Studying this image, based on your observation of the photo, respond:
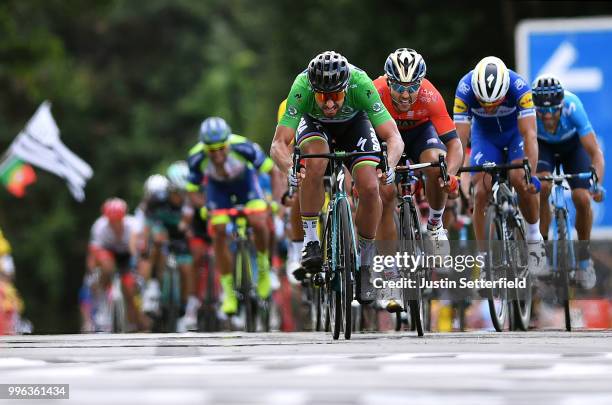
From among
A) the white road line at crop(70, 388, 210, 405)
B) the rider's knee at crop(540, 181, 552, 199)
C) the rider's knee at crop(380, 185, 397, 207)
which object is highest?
the rider's knee at crop(540, 181, 552, 199)

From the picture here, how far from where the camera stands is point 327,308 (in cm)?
1441

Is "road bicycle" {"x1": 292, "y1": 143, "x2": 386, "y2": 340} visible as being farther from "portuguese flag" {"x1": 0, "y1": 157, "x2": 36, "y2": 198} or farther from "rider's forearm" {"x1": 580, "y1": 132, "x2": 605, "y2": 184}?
"portuguese flag" {"x1": 0, "y1": 157, "x2": 36, "y2": 198}

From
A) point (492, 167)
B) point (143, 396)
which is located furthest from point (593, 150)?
point (143, 396)

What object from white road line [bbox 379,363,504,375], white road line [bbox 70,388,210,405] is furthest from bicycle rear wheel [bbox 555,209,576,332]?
white road line [bbox 70,388,210,405]

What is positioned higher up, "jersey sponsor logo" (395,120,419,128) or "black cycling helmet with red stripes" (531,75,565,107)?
"black cycling helmet with red stripes" (531,75,565,107)

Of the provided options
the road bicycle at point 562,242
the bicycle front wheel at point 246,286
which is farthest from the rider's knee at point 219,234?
the road bicycle at point 562,242

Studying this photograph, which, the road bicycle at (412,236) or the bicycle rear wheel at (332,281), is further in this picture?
the road bicycle at (412,236)

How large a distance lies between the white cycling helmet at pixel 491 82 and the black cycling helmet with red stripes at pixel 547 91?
3.75 feet

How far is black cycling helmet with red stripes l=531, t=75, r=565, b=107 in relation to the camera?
52.4ft

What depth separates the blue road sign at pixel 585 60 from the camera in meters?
22.6

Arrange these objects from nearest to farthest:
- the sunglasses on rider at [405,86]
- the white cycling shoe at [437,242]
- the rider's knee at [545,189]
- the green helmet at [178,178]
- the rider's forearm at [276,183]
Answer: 1. the white cycling shoe at [437,242]
2. the sunglasses on rider at [405,86]
3. the rider's knee at [545,189]
4. the rider's forearm at [276,183]
5. the green helmet at [178,178]

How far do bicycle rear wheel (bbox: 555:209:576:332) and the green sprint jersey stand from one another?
2.71 meters

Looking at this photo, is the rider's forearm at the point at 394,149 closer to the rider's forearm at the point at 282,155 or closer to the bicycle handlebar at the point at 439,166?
the bicycle handlebar at the point at 439,166

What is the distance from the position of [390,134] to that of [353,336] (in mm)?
1576
